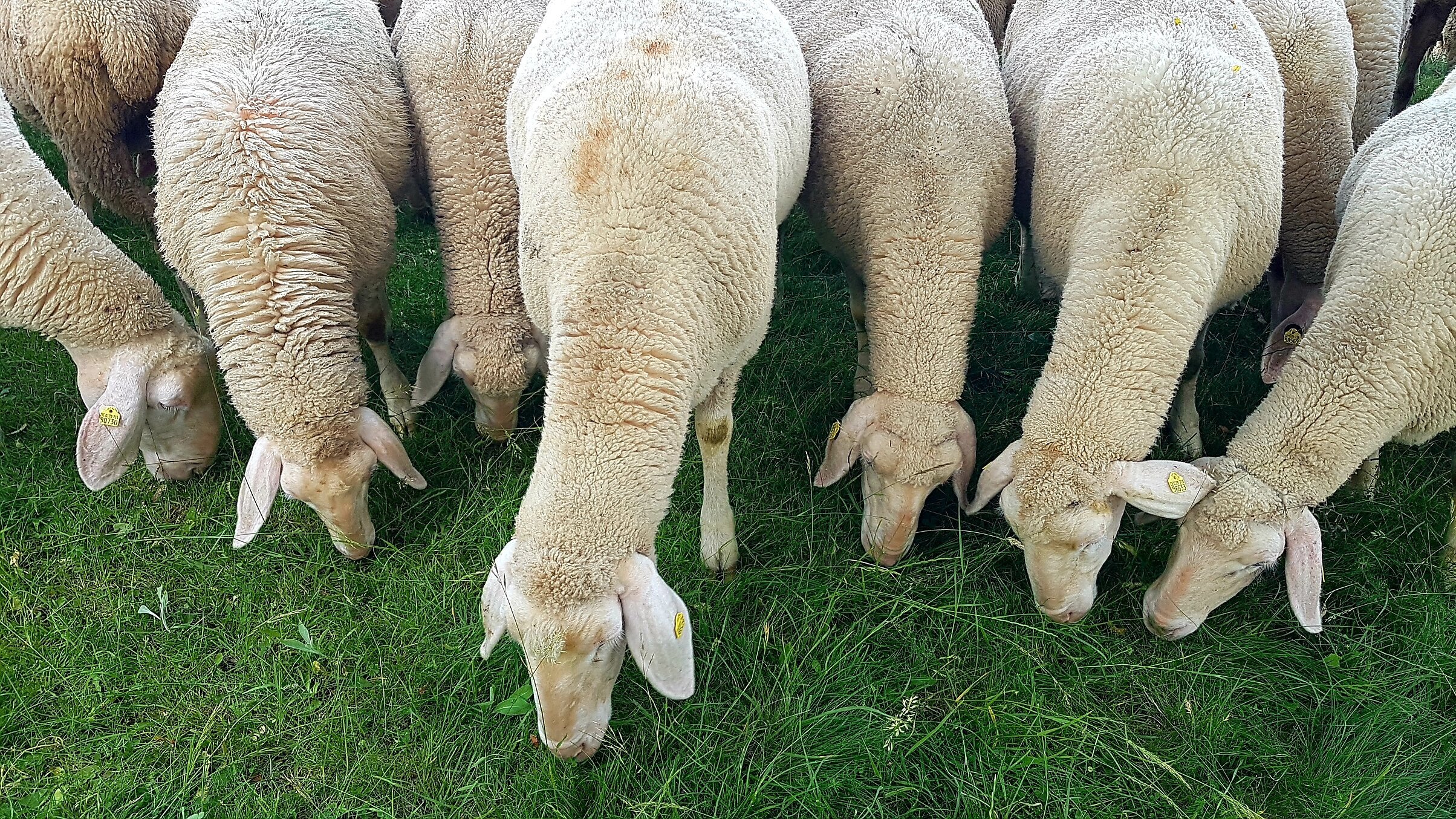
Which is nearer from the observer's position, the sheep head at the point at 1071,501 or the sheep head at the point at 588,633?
the sheep head at the point at 588,633

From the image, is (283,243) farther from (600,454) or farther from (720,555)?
(720,555)

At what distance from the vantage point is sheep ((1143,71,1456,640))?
287cm

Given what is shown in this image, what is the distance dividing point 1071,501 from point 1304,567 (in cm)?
76

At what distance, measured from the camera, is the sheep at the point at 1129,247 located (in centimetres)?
289

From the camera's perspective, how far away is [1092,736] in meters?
2.81

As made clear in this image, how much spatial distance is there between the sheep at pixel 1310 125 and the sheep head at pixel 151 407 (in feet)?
14.6

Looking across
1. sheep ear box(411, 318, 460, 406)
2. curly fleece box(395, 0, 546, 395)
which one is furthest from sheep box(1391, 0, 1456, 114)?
sheep ear box(411, 318, 460, 406)

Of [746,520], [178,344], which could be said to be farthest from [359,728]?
[178,344]

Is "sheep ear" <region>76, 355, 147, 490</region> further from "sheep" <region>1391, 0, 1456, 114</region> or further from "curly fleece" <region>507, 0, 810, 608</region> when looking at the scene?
"sheep" <region>1391, 0, 1456, 114</region>

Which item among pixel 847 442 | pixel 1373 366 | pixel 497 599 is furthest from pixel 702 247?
pixel 1373 366

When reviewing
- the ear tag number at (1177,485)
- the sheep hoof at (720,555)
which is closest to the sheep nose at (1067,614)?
the ear tag number at (1177,485)

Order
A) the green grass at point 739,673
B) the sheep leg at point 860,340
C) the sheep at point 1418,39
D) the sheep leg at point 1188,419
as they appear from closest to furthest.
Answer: the green grass at point 739,673 → the sheep leg at point 1188,419 → the sheep leg at point 860,340 → the sheep at point 1418,39

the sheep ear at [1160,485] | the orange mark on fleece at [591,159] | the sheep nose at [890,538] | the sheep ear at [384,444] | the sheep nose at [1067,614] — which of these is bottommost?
the sheep nose at [1067,614]

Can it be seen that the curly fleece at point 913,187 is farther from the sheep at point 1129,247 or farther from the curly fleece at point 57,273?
the curly fleece at point 57,273
